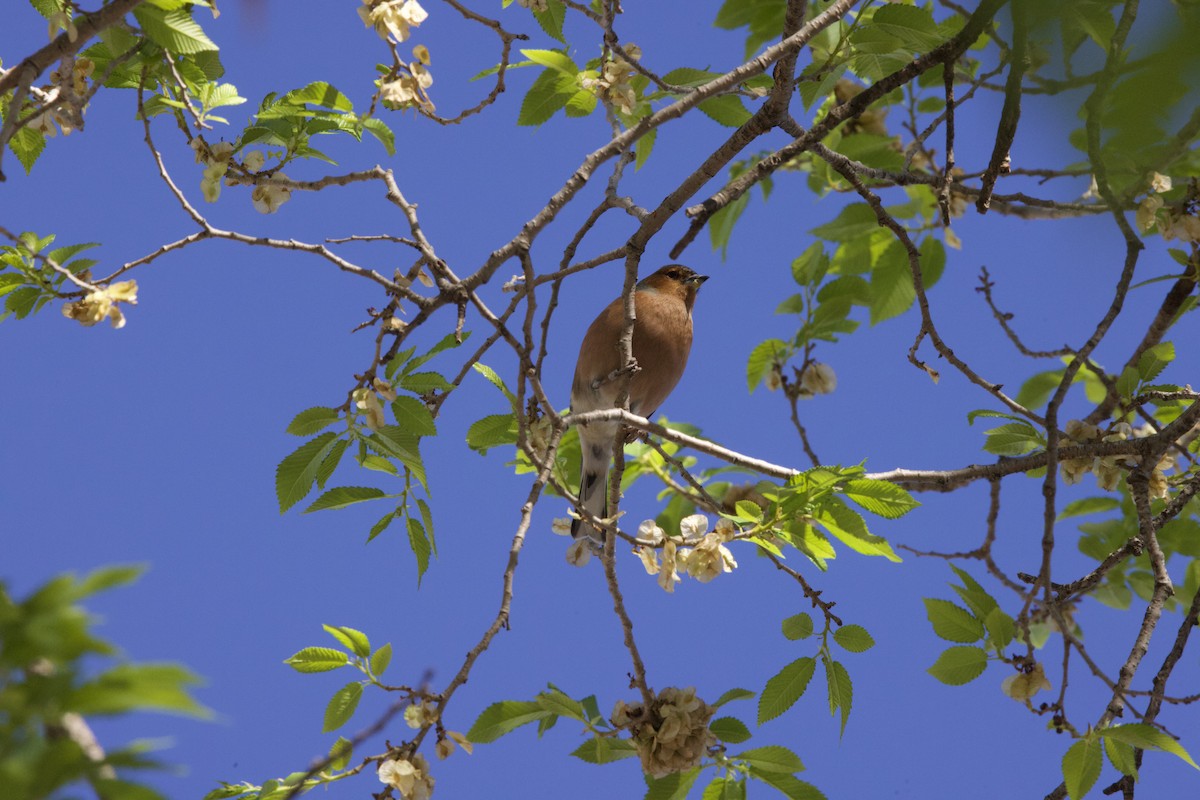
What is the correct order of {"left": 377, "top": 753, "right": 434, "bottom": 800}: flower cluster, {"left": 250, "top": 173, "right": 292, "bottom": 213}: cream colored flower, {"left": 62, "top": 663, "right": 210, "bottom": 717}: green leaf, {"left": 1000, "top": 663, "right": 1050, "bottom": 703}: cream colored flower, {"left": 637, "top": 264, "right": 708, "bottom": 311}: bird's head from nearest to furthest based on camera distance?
{"left": 62, "top": 663, "right": 210, "bottom": 717}: green leaf
{"left": 377, "top": 753, "right": 434, "bottom": 800}: flower cluster
{"left": 1000, "top": 663, "right": 1050, "bottom": 703}: cream colored flower
{"left": 250, "top": 173, "right": 292, "bottom": 213}: cream colored flower
{"left": 637, "top": 264, "right": 708, "bottom": 311}: bird's head

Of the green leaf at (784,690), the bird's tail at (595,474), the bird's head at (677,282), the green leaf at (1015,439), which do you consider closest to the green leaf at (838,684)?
the green leaf at (784,690)

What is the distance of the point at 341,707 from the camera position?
2.91m

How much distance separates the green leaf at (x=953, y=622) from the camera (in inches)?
123

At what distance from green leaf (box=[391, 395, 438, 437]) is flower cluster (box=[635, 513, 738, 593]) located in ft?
2.24

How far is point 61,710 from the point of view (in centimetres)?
102

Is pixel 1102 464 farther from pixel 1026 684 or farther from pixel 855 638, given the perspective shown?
pixel 855 638

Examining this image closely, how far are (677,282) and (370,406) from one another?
3.59 meters

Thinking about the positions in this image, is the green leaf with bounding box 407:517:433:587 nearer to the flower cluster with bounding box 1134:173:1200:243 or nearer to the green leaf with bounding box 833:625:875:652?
the green leaf with bounding box 833:625:875:652

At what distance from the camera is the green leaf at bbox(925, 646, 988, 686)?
10.1 ft

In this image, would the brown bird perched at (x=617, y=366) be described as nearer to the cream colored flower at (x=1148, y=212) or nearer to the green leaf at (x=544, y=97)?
the green leaf at (x=544, y=97)

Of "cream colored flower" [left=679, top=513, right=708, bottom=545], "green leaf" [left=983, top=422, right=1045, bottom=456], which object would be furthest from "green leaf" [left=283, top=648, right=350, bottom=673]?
"green leaf" [left=983, top=422, right=1045, bottom=456]

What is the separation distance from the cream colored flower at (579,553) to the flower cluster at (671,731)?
68 centimetres

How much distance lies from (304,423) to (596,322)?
264 centimetres

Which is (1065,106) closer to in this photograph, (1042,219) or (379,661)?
(379,661)
